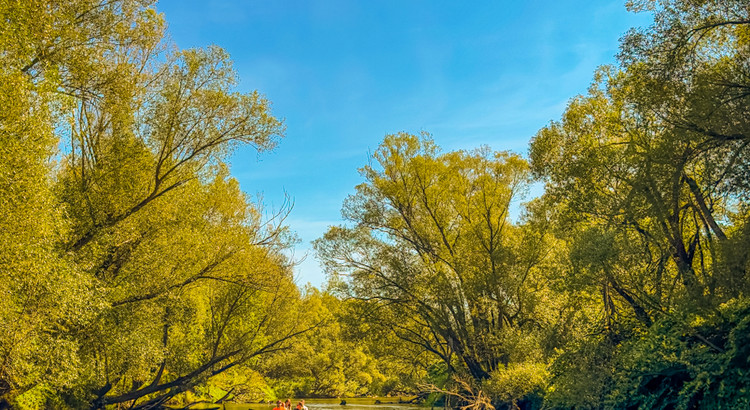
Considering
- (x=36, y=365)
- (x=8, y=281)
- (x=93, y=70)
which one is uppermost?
(x=93, y=70)

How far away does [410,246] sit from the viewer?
2934 centimetres

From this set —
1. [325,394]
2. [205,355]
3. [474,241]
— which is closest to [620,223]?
[474,241]

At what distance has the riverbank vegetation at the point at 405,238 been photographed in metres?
12.8

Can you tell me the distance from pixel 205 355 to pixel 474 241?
15.4m

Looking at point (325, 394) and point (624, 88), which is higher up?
point (624, 88)

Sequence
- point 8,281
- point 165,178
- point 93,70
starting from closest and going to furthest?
point 8,281, point 93,70, point 165,178

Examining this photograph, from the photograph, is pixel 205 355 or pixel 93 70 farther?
pixel 205 355

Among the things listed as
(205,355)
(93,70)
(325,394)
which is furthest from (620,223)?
(325,394)

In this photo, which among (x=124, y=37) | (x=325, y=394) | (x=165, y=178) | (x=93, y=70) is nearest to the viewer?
(x=93, y=70)

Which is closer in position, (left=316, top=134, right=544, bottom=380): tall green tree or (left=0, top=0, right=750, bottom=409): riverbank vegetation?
(left=0, top=0, right=750, bottom=409): riverbank vegetation

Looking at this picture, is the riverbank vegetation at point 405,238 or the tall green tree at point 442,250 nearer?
the riverbank vegetation at point 405,238

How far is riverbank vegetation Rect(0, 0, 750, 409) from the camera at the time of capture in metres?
12.8

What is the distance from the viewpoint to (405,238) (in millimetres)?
29500

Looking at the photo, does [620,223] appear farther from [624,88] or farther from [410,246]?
[410,246]
